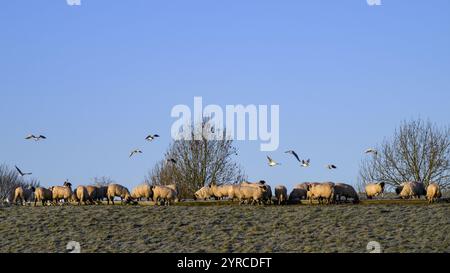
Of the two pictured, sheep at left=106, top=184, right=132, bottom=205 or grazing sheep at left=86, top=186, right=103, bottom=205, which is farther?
sheep at left=106, top=184, right=132, bottom=205

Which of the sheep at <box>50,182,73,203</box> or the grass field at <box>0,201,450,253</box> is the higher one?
the sheep at <box>50,182,73,203</box>

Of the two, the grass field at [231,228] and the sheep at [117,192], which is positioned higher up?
the sheep at [117,192]

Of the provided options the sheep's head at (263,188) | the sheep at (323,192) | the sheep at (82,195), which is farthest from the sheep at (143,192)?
the sheep at (323,192)

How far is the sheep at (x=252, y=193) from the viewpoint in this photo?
61147 mm

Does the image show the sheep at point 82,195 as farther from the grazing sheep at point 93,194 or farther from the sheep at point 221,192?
the sheep at point 221,192

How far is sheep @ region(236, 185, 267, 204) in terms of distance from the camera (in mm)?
61147

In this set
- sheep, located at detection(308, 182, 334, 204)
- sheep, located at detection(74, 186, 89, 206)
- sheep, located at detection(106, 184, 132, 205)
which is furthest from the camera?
sheep, located at detection(106, 184, 132, 205)

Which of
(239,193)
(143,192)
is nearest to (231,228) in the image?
(239,193)

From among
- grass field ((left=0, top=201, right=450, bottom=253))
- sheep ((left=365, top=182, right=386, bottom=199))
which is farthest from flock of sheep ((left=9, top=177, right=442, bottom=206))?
grass field ((left=0, top=201, right=450, bottom=253))

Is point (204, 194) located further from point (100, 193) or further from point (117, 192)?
point (100, 193)

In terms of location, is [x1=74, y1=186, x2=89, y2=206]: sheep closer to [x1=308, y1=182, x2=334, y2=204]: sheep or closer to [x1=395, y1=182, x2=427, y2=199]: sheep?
→ [x1=308, y1=182, x2=334, y2=204]: sheep

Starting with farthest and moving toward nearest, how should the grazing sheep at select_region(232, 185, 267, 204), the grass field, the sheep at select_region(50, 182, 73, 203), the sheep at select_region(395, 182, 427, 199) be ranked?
the sheep at select_region(50, 182, 73, 203) < the sheep at select_region(395, 182, 427, 199) < the grazing sheep at select_region(232, 185, 267, 204) < the grass field
